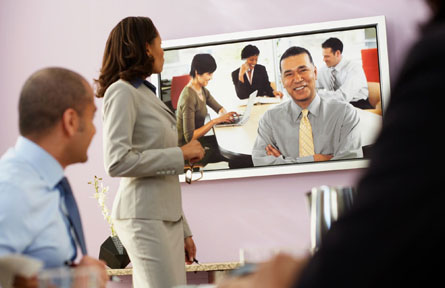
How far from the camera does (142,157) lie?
2.17m

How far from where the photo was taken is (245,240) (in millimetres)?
4023

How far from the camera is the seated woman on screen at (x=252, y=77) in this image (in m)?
4.04

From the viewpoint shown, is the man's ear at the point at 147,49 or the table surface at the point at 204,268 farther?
the table surface at the point at 204,268

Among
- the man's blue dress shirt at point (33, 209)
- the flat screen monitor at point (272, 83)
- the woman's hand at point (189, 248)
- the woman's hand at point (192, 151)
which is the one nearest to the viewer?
the man's blue dress shirt at point (33, 209)

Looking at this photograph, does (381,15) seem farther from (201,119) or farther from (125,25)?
(125,25)

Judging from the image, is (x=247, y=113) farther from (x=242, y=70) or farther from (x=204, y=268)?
(x=204, y=268)

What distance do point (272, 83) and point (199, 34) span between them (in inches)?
24.2

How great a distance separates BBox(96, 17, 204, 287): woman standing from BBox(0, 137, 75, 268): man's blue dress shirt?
797 millimetres

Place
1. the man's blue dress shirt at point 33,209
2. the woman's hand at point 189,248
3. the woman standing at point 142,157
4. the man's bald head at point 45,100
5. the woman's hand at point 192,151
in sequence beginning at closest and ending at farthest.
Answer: the man's blue dress shirt at point 33,209
the man's bald head at point 45,100
the woman standing at point 142,157
the woman's hand at point 192,151
the woman's hand at point 189,248

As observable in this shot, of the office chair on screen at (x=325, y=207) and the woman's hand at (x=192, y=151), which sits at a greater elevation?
the woman's hand at (x=192, y=151)

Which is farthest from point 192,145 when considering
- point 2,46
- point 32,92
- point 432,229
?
point 2,46

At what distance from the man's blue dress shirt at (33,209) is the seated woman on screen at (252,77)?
2759mm

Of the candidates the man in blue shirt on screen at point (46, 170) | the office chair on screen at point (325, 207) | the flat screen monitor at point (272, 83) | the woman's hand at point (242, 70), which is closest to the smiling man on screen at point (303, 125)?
the flat screen monitor at point (272, 83)

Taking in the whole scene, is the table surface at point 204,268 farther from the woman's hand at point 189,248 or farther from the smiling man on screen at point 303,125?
the woman's hand at point 189,248
